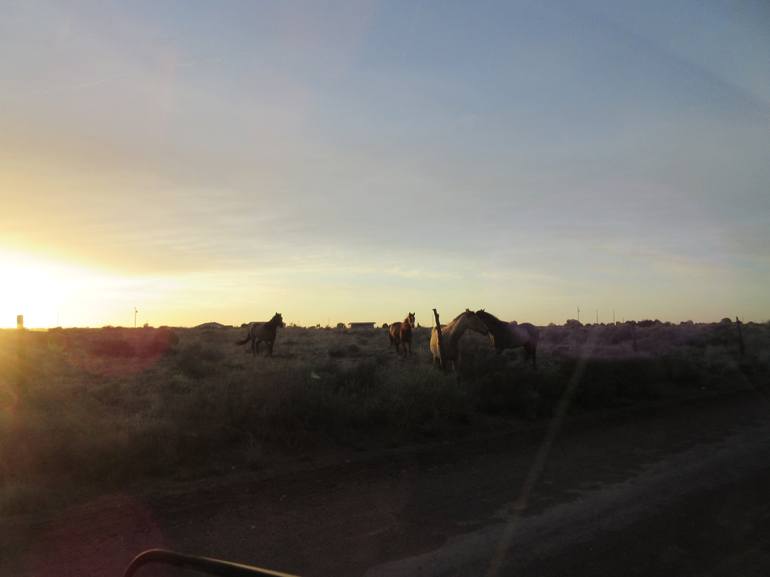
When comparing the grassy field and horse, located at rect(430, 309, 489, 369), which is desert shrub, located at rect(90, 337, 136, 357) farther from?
horse, located at rect(430, 309, 489, 369)

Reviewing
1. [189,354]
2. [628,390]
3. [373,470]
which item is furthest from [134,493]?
[189,354]

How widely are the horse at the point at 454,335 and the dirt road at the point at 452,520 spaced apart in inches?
323

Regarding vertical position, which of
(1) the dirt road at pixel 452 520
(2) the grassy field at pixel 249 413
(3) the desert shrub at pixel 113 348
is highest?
(3) the desert shrub at pixel 113 348

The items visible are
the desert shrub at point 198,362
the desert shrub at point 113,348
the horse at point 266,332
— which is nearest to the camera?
the desert shrub at point 198,362

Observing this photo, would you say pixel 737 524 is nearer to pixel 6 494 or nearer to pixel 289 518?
pixel 289 518

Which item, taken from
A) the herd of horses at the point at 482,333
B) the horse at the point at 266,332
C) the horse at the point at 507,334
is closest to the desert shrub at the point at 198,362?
the horse at the point at 266,332

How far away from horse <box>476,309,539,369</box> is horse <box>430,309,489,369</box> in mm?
1415

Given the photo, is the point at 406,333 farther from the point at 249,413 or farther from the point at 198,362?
the point at 249,413

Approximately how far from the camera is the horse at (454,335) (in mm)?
20891

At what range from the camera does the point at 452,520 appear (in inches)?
336

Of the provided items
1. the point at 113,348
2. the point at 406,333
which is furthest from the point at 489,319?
the point at 113,348

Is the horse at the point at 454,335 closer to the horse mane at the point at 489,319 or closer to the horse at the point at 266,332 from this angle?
the horse mane at the point at 489,319

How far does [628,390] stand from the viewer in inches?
830

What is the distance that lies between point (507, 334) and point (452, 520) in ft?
56.4
